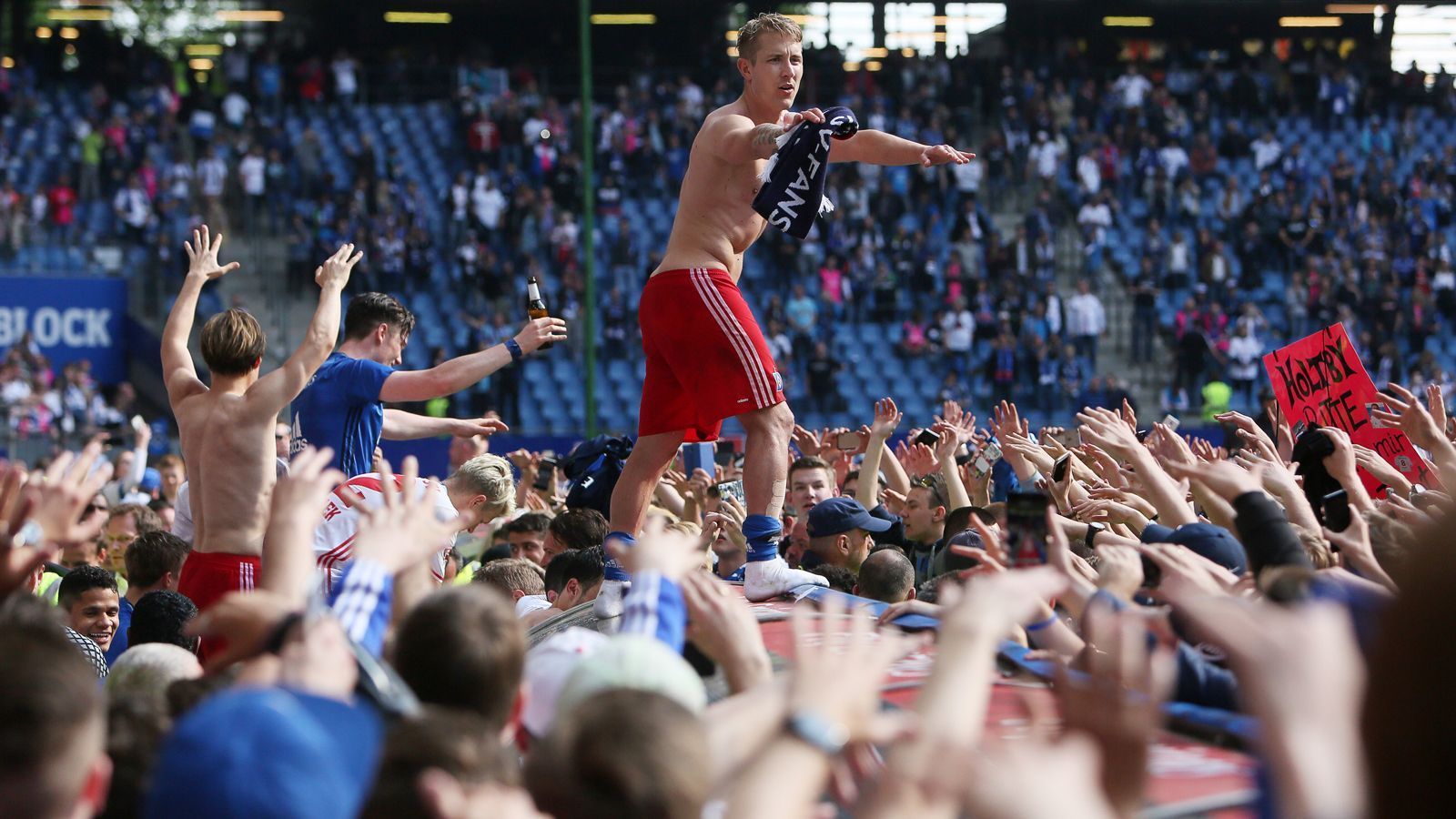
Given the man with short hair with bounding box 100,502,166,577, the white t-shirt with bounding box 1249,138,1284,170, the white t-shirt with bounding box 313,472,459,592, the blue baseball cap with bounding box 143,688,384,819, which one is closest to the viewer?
the blue baseball cap with bounding box 143,688,384,819

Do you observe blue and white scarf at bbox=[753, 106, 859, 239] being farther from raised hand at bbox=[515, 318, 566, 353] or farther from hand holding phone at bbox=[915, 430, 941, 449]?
hand holding phone at bbox=[915, 430, 941, 449]

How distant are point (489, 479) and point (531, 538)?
71 centimetres

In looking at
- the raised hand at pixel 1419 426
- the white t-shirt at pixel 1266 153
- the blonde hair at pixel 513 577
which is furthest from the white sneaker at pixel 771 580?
the white t-shirt at pixel 1266 153

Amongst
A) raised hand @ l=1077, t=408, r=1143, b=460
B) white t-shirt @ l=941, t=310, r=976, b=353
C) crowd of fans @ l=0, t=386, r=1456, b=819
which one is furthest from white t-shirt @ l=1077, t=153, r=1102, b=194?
crowd of fans @ l=0, t=386, r=1456, b=819

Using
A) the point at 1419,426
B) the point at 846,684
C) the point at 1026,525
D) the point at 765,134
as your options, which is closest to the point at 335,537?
the point at 765,134

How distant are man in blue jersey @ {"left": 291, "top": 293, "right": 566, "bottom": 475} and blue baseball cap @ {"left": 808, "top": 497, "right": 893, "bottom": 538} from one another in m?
1.33

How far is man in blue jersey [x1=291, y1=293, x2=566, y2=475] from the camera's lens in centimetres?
599

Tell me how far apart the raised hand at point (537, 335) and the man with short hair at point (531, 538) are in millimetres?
1765

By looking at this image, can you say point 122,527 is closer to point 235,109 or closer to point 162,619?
point 162,619

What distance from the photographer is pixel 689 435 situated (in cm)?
622

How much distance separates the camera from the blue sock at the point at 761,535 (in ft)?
19.3

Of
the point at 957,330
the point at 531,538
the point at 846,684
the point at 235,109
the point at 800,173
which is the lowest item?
the point at 957,330

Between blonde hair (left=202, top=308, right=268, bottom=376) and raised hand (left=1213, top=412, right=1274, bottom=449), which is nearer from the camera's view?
blonde hair (left=202, top=308, right=268, bottom=376)

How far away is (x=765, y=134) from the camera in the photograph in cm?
559
